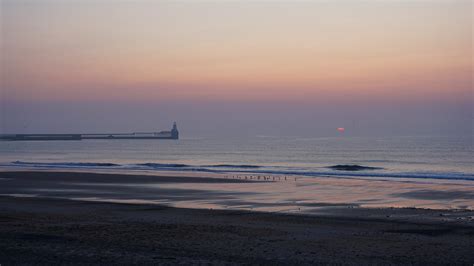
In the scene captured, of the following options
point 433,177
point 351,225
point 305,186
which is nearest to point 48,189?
point 305,186

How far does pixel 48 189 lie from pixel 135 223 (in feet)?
49.7

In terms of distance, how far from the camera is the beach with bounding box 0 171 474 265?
11250 millimetres

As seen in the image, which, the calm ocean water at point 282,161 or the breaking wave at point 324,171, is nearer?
the breaking wave at point 324,171

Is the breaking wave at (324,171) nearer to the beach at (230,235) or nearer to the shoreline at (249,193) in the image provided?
the shoreline at (249,193)

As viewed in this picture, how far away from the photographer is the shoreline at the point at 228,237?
11.2 meters

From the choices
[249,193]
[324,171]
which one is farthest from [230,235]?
[324,171]

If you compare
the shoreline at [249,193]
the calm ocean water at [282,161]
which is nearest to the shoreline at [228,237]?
the shoreline at [249,193]

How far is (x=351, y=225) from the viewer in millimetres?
16281

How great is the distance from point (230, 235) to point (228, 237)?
13.4 inches

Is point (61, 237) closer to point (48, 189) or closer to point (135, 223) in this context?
point (135, 223)

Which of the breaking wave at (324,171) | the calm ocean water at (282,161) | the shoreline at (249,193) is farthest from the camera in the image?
the calm ocean water at (282,161)

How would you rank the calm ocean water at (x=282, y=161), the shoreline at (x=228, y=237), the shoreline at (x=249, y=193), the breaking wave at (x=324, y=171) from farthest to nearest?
the calm ocean water at (x=282, y=161)
the breaking wave at (x=324, y=171)
the shoreline at (x=249, y=193)
the shoreline at (x=228, y=237)

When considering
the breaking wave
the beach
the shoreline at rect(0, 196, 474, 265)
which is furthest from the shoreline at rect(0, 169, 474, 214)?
the breaking wave

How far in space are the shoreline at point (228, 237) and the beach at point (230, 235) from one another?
0.02m
